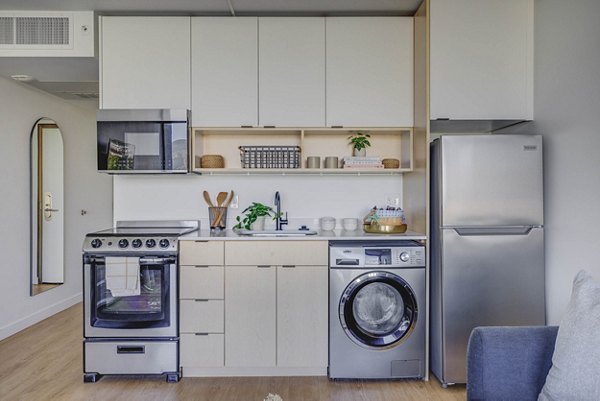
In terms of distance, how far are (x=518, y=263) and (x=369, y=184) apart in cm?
123

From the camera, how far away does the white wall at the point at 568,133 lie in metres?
2.18

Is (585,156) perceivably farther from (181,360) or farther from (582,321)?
(181,360)

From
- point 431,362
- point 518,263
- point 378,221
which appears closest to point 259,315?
point 378,221

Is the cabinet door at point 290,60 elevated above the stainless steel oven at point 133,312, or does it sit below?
above

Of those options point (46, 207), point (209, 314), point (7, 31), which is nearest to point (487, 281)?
point (209, 314)

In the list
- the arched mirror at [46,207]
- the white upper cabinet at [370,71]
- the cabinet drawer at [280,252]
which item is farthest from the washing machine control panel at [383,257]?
the arched mirror at [46,207]

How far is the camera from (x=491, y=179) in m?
2.46

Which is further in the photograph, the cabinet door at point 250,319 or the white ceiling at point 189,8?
the white ceiling at point 189,8

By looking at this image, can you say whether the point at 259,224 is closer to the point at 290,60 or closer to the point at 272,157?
the point at 272,157

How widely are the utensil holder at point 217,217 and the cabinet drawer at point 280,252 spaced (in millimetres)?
521

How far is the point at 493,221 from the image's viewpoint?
246cm

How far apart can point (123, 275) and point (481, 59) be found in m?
2.83

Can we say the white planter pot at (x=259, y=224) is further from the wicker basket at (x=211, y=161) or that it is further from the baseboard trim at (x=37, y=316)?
the baseboard trim at (x=37, y=316)

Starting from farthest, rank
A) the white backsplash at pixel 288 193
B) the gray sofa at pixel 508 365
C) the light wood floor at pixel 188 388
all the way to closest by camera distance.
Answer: the white backsplash at pixel 288 193 → the light wood floor at pixel 188 388 → the gray sofa at pixel 508 365
